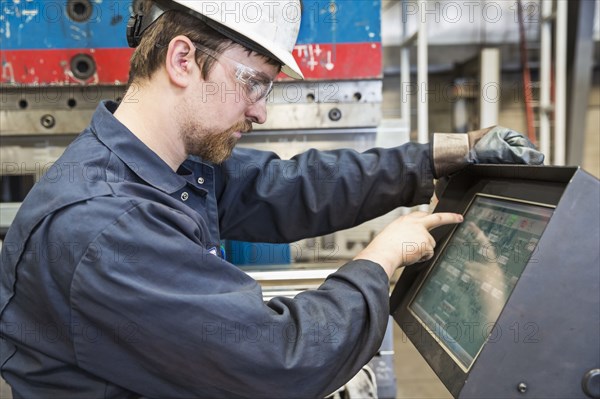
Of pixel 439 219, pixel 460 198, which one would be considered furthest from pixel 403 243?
pixel 460 198

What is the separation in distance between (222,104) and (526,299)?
63cm

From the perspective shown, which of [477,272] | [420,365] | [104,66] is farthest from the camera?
[420,365]

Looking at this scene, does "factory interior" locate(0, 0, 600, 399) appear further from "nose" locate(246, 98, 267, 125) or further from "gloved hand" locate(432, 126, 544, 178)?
"nose" locate(246, 98, 267, 125)

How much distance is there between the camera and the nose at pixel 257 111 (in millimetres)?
1147

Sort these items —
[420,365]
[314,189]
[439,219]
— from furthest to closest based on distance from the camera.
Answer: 1. [420,365]
2. [314,189]
3. [439,219]

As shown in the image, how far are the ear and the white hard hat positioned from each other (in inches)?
2.3

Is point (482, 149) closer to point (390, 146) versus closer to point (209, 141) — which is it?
point (209, 141)

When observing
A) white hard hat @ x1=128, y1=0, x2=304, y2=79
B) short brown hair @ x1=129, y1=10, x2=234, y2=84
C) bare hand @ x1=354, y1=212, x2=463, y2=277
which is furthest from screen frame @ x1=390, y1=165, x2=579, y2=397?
short brown hair @ x1=129, y1=10, x2=234, y2=84

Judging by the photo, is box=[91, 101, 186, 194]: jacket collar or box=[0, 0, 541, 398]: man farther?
box=[91, 101, 186, 194]: jacket collar

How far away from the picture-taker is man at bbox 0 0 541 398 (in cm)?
82

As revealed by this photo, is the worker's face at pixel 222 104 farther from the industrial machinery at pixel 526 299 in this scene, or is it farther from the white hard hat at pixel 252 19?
the industrial machinery at pixel 526 299

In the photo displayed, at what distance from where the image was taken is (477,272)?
3.31 ft

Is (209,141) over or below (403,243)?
over

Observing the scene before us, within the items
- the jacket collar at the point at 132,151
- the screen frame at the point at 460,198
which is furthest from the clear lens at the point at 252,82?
the screen frame at the point at 460,198
